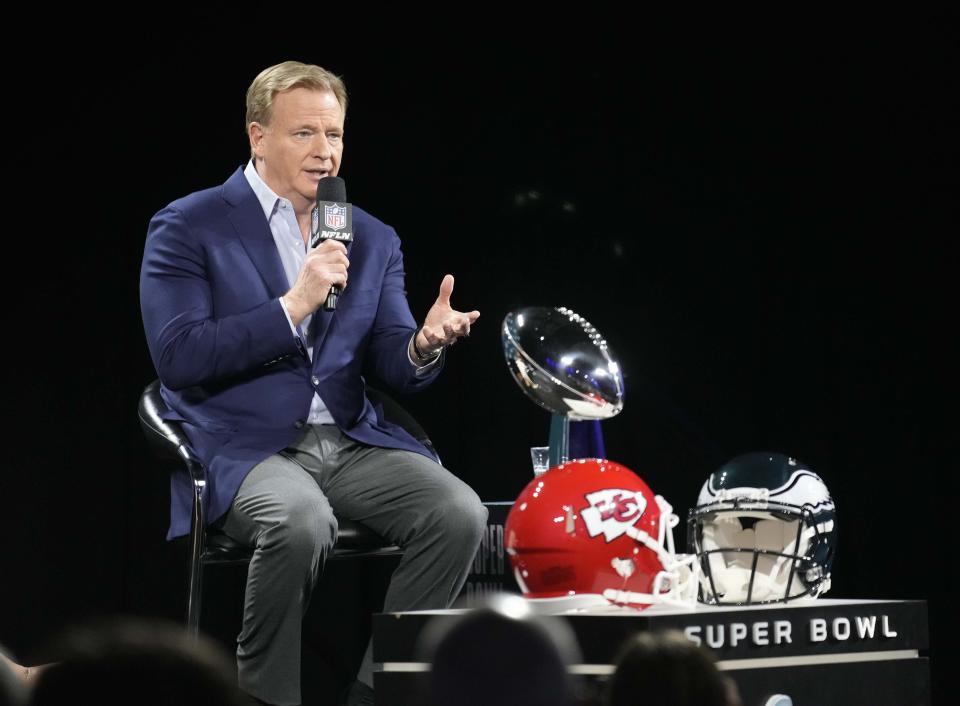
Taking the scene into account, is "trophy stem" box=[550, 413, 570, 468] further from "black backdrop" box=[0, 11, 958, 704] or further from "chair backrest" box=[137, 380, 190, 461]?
"black backdrop" box=[0, 11, 958, 704]

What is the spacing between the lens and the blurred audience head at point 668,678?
92 cm

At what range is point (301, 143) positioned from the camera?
316cm

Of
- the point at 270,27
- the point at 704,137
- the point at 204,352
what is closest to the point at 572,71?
the point at 704,137

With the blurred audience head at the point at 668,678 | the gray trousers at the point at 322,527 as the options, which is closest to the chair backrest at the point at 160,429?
the gray trousers at the point at 322,527

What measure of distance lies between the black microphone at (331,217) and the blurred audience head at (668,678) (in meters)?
1.98

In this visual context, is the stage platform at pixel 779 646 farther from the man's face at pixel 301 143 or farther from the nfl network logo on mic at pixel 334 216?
the man's face at pixel 301 143

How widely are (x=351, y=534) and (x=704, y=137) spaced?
6.70ft

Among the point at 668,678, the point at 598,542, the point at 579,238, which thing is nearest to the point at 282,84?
the point at 579,238

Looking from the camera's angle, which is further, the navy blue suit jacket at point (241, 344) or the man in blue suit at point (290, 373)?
the navy blue suit jacket at point (241, 344)

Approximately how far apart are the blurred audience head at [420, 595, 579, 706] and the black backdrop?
3.17 meters

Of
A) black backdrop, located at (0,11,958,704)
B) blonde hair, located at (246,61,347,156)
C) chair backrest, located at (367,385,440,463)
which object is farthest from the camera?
black backdrop, located at (0,11,958,704)

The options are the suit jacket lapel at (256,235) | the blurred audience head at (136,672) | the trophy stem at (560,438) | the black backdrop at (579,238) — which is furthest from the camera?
the black backdrop at (579,238)

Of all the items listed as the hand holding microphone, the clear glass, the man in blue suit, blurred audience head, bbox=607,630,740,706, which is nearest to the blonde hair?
the man in blue suit

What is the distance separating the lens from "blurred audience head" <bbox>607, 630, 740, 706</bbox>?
92cm
